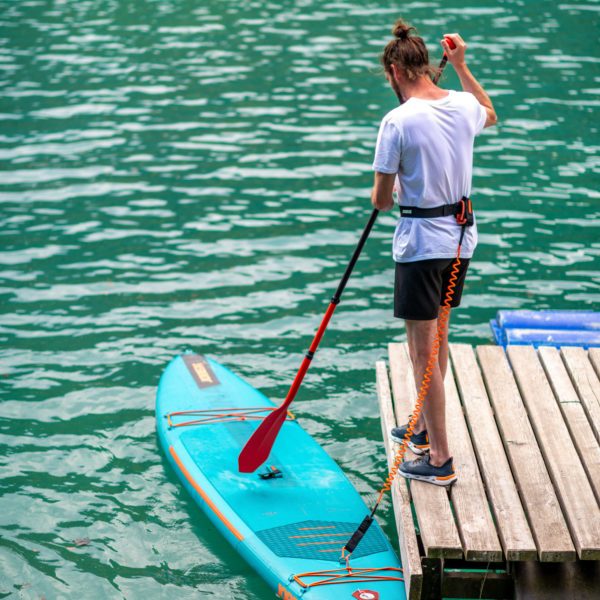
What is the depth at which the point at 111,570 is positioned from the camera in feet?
19.0

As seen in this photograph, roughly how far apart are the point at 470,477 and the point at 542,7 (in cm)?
1577

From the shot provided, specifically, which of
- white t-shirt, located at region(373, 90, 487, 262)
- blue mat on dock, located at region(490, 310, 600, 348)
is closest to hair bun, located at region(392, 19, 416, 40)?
white t-shirt, located at region(373, 90, 487, 262)

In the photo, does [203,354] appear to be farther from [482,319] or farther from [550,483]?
[550,483]

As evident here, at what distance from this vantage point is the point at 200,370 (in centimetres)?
772

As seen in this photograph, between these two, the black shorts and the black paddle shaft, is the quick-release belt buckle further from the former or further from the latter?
the black paddle shaft

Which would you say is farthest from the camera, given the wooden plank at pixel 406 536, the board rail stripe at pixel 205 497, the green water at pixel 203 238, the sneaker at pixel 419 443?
the green water at pixel 203 238

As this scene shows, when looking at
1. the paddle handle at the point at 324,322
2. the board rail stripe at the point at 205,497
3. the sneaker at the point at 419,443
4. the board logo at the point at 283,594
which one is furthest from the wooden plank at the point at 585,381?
the board rail stripe at the point at 205,497

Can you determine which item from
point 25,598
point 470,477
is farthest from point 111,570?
point 470,477

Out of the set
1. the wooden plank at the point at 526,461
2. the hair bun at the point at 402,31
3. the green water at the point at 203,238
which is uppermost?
the hair bun at the point at 402,31

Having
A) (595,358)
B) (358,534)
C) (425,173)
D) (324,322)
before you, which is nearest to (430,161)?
(425,173)

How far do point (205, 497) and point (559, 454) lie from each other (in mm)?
2302

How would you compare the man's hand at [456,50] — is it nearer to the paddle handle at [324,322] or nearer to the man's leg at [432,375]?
the paddle handle at [324,322]

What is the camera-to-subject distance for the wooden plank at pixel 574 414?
533 centimetres

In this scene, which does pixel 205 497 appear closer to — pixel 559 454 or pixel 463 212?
pixel 559 454
